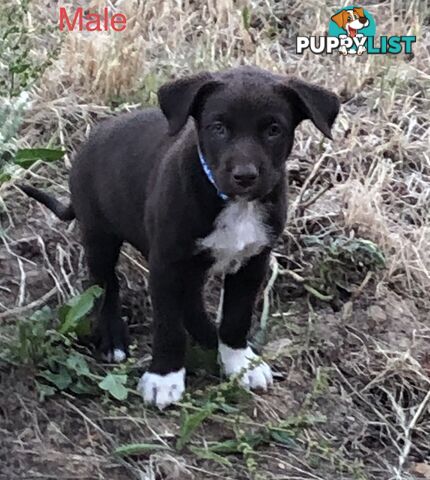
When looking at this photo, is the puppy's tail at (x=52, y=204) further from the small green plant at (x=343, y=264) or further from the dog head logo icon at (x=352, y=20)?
the dog head logo icon at (x=352, y=20)

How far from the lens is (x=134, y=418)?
371 centimetres

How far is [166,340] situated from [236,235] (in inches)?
16.7

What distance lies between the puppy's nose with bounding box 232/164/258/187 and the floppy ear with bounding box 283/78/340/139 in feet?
1.02

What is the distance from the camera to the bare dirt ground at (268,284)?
3674 mm

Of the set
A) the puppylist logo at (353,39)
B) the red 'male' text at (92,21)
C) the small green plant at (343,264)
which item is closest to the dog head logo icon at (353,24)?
the puppylist logo at (353,39)

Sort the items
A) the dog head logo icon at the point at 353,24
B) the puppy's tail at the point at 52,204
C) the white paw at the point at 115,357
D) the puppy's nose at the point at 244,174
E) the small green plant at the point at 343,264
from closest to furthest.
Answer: the puppy's nose at the point at 244,174, the white paw at the point at 115,357, the puppy's tail at the point at 52,204, the small green plant at the point at 343,264, the dog head logo icon at the point at 353,24

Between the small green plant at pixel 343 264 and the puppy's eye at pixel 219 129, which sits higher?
the puppy's eye at pixel 219 129


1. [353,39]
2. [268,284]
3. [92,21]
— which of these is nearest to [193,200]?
[268,284]

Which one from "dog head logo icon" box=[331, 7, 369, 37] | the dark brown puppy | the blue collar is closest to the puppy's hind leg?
the dark brown puppy

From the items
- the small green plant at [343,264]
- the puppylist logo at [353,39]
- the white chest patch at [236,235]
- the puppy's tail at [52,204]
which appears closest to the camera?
the white chest patch at [236,235]

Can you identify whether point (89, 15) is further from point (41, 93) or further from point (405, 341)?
point (405, 341)

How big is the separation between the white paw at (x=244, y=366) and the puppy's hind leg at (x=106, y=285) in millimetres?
376

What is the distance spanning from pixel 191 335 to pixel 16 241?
820 millimetres

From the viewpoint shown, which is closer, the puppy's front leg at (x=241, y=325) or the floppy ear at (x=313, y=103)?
the floppy ear at (x=313, y=103)
